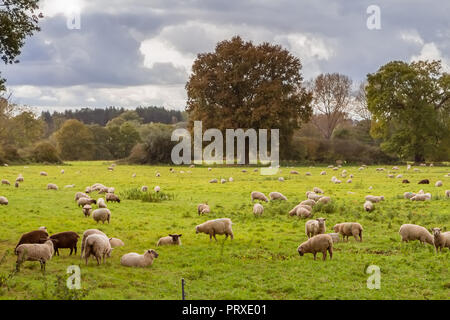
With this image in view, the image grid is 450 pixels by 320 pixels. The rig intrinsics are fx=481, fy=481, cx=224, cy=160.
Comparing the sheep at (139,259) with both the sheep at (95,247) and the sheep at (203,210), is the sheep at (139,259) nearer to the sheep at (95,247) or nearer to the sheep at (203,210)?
the sheep at (95,247)

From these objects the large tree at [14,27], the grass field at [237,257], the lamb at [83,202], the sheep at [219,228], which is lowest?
the grass field at [237,257]

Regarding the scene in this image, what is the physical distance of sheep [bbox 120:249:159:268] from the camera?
43.8 ft

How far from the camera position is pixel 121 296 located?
34.8ft

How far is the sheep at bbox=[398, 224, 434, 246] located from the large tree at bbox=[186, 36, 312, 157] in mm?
50624

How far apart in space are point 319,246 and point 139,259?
204 inches

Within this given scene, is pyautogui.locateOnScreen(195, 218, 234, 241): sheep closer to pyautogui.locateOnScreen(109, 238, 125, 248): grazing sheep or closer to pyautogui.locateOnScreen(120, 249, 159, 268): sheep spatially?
pyautogui.locateOnScreen(109, 238, 125, 248): grazing sheep

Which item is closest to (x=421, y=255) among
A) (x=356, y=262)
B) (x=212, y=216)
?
(x=356, y=262)

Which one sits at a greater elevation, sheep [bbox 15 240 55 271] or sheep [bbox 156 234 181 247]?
sheep [bbox 15 240 55 271]

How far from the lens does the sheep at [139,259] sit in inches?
526

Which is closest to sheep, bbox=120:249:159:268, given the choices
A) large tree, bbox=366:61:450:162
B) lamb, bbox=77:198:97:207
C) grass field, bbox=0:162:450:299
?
grass field, bbox=0:162:450:299

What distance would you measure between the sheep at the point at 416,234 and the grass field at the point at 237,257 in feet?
1.35

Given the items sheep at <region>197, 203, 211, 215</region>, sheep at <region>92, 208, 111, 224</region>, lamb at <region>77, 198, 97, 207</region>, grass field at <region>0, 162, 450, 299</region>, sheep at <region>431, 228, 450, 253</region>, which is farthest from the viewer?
lamb at <region>77, 198, 97, 207</region>

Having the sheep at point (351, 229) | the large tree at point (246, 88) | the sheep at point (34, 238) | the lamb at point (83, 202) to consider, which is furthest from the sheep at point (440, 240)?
the large tree at point (246, 88)

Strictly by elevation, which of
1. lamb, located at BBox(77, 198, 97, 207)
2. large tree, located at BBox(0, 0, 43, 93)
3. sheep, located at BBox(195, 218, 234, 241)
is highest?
large tree, located at BBox(0, 0, 43, 93)
